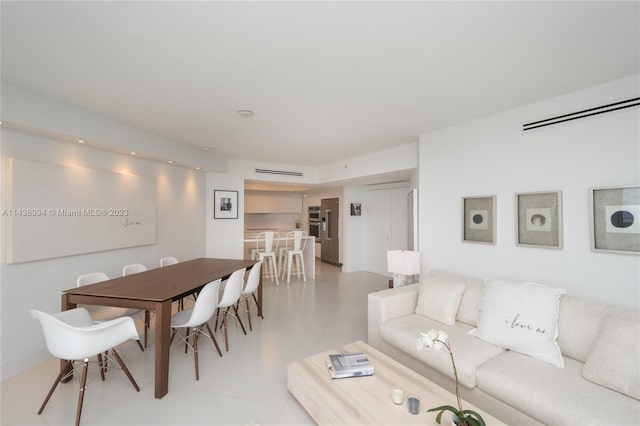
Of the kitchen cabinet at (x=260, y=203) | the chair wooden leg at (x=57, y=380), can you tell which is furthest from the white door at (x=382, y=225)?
the chair wooden leg at (x=57, y=380)

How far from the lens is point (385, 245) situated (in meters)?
6.55

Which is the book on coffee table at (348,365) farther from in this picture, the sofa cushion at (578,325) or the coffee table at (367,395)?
the sofa cushion at (578,325)

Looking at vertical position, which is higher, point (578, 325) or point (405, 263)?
point (405, 263)

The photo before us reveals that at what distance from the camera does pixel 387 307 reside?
8.89 feet

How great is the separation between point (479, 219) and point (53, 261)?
474cm

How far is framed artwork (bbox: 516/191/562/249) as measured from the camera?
2490mm

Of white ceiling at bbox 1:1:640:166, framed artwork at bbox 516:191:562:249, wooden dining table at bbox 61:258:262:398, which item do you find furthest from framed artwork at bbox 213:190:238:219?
framed artwork at bbox 516:191:562:249

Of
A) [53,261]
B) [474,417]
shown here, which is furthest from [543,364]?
[53,261]

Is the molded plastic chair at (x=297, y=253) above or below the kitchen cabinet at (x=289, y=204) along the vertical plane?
below

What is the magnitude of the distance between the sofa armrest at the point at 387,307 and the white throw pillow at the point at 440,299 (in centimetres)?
9

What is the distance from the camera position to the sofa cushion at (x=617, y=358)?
1.52 meters

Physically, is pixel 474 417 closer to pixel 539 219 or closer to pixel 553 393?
pixel 553 393

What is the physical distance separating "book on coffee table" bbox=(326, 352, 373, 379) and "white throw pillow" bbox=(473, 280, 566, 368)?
109 centimetres

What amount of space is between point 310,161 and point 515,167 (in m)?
3.76
